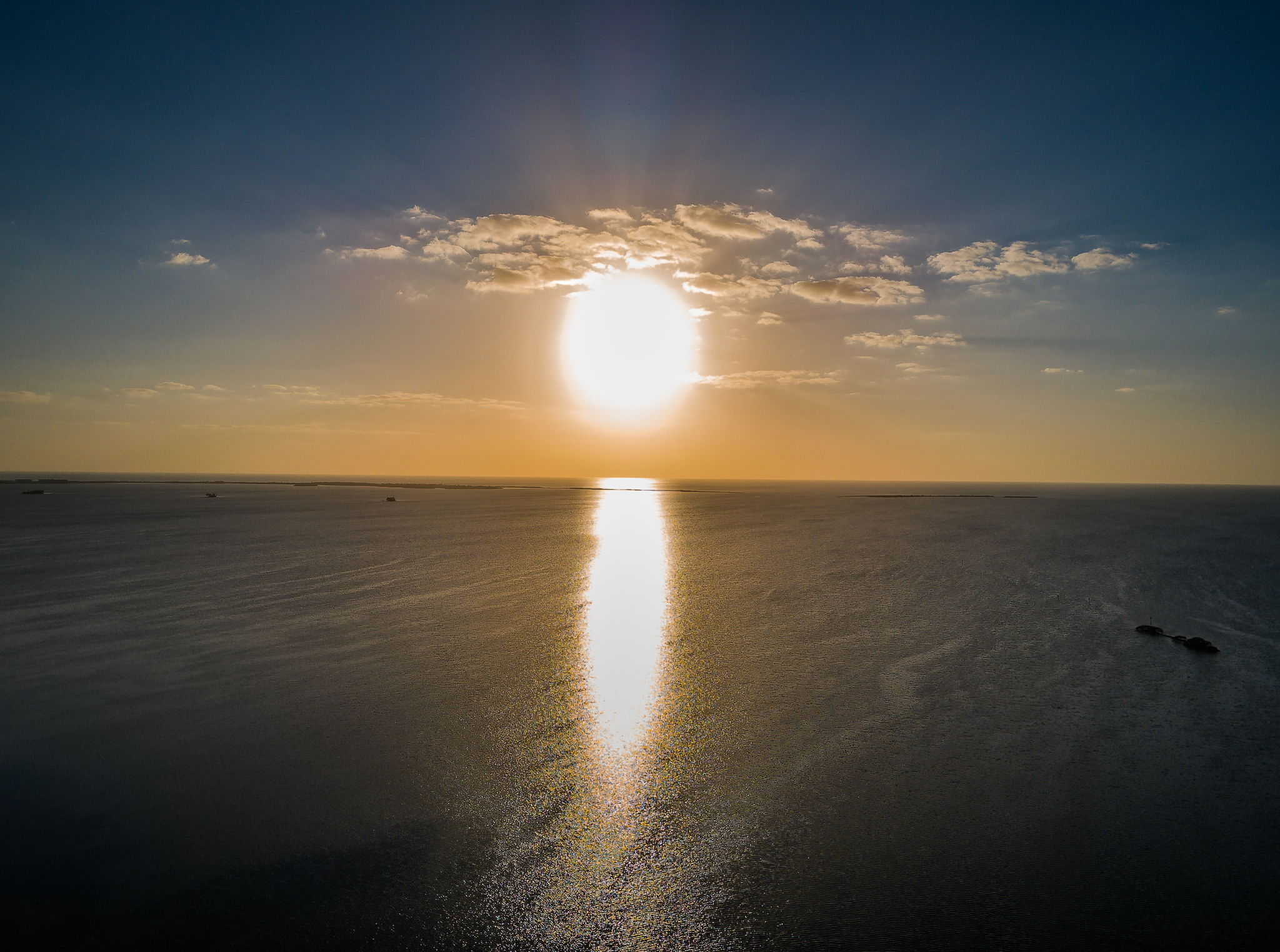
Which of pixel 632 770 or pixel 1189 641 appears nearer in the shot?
pixel 632 770

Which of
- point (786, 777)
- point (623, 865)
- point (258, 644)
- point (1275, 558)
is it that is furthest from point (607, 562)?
point (1275, 558)

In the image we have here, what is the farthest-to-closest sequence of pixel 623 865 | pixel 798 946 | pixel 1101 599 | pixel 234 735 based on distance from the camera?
pixel 1101 599
pixel 234 735
pixel 623 865
pixel 798 946

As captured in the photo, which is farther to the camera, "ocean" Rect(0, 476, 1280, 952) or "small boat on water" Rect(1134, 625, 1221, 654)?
"small boat on water" Rect(1134, 625, 1221, 654)

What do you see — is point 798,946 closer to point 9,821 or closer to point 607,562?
point 9,821

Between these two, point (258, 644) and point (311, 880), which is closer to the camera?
point (311, 880)

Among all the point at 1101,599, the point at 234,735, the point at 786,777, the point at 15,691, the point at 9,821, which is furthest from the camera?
the point at 1101,599

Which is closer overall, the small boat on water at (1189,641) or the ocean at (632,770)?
the ocean at (632,770)
